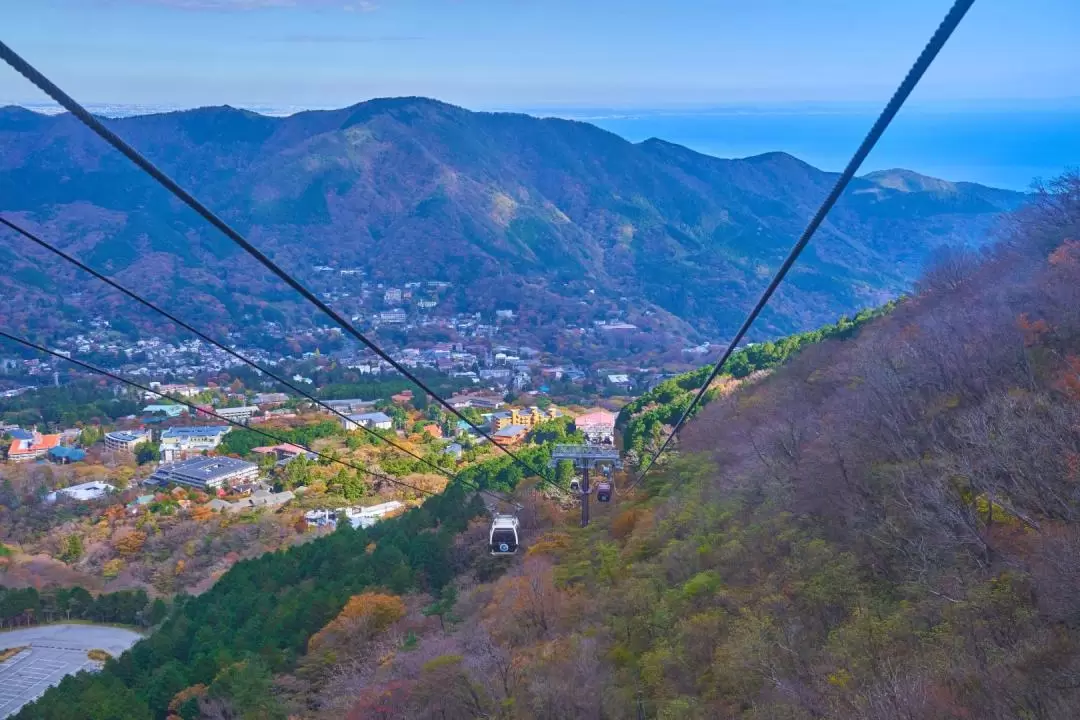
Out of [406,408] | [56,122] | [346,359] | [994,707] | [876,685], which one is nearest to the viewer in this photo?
[994,707]

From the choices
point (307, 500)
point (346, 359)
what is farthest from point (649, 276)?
point (307, 500)

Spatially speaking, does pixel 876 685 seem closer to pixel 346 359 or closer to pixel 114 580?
pixel 114 580

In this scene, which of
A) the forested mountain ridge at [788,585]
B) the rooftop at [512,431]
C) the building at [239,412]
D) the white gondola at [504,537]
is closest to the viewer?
the forested mountain ridge at [788,585]

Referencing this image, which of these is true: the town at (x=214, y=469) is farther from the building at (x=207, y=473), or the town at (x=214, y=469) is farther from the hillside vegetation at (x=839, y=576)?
the hillside vegetation at (x=839, y=576)

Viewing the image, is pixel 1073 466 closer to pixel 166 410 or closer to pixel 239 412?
pixel 239 412

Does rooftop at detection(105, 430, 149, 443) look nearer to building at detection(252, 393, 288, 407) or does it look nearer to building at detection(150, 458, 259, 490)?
building at detection(150, 458, 259, 490)

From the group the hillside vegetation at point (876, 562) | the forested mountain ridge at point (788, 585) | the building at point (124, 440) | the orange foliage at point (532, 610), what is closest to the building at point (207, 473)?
the building at point (124, 440)
